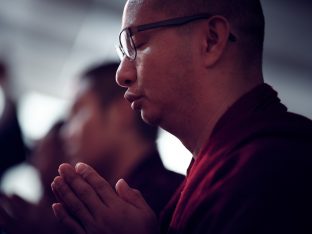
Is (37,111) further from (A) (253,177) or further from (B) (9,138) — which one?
(A) (253,177)

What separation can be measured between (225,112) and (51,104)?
15.2 ft

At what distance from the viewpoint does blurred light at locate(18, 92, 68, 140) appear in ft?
15.9

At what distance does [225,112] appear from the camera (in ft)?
4.33

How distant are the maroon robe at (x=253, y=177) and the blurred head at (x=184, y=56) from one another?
4.9 inches

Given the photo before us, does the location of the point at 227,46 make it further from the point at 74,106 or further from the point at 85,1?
the point at 85,1

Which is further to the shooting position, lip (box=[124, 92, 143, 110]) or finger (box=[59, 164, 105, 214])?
lip (box=[124, 92, 143, 110])

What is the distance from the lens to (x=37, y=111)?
5.36m

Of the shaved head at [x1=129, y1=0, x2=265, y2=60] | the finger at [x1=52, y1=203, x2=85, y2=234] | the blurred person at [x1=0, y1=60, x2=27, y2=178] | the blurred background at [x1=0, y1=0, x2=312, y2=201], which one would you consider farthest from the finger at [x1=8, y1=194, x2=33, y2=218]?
the blurred background at [x1=0, y1=0, x2=312, y2=201]

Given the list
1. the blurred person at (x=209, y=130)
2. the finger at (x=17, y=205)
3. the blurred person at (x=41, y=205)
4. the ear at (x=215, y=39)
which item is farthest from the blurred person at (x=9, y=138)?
the ear at (x=215, y=39)

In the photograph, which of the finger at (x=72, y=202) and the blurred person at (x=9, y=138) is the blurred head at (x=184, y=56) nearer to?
the finger at (x=72, y=202)

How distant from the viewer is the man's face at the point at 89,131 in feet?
7.47

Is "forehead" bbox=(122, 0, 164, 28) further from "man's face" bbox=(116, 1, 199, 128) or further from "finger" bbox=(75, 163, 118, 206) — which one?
"finger" bbox=(75, 163, 118, 206)

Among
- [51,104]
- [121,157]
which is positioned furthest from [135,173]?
[51,104]

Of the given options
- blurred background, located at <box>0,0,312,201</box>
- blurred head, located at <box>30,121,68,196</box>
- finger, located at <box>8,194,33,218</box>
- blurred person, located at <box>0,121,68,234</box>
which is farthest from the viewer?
blurred background, located at <box>0,0,312,201</box>
